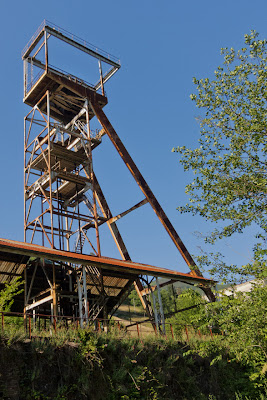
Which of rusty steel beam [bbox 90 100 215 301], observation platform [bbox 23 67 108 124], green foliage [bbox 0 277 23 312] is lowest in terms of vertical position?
green foliage [bbox 0 277 23 312]

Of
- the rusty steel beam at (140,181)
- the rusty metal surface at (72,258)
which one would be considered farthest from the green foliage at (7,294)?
the rusty steel beam at (140,181)

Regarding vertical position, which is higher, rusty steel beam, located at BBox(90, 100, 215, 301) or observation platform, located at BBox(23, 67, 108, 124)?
observation platform, located at BBox(23, 67, 108, 124)

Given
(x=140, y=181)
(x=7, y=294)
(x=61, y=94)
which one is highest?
(x=61, y=94)

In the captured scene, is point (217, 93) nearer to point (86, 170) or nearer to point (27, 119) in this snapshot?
point (86, 170)

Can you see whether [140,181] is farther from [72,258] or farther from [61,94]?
[72,258]

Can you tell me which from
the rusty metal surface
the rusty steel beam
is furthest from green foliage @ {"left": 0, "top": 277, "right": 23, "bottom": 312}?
the rusty steel beam

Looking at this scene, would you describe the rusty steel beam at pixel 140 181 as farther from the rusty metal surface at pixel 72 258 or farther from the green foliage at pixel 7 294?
the green foliage at pixel 7 294

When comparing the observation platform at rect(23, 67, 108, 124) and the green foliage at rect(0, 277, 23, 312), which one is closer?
the green foliage at rect(0, 277, 23, 312)

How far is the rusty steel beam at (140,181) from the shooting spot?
24.5 metres

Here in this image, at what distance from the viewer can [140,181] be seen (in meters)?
25.8

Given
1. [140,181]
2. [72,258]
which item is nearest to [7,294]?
[72,258]

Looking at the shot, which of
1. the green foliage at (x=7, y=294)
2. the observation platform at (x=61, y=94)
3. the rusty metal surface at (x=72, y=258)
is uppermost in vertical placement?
the observation platform at (x=61, y=94)

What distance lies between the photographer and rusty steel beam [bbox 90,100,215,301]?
24.5m

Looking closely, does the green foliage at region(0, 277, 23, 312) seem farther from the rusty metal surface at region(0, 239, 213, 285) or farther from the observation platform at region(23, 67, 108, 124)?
the observation platform at region(23, 67, 108, 124)
